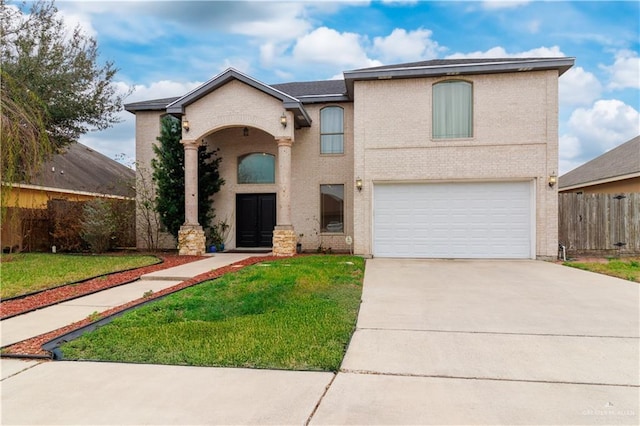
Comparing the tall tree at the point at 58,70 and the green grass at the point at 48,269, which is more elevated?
the tall tree at the point at 58,70

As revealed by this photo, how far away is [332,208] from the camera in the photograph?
1430 centimetres

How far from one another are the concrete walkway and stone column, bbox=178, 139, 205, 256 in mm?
8981

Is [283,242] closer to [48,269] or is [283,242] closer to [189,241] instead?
[189,241]

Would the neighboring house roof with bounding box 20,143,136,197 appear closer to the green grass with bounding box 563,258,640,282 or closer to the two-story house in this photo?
the two-story house

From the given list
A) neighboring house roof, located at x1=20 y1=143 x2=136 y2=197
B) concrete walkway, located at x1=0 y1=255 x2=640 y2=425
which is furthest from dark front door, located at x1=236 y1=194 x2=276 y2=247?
concrete walkway, located at x1=0 y1=255 x2=640 y2=425

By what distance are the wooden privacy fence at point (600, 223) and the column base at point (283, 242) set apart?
8.25m

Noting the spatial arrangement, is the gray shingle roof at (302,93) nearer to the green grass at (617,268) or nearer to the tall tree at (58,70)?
the tall tree at (58,70)

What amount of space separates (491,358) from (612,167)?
17.1m

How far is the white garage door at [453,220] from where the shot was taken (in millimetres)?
11914

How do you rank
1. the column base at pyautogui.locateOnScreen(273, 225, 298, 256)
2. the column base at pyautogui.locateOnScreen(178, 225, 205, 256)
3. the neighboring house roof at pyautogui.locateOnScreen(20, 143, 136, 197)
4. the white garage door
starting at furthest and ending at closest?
1. the neighboring house roof at pyautogui.locateOnScreen(20, 143, 136, 197)
2. the column base at pyautogui.locateOnScreen(178, 225, 205, 256)
3. the column base at pyautogui.locateOnScreen(273, 225, 298, 256)
4. the white garage door

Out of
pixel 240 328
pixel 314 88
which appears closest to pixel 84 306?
pixel 240 328

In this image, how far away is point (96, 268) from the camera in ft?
32.2

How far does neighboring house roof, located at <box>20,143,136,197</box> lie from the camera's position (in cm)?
1591

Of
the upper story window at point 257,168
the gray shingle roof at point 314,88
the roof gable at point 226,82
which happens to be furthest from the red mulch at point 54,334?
the gray shingle roof at point 314,88
